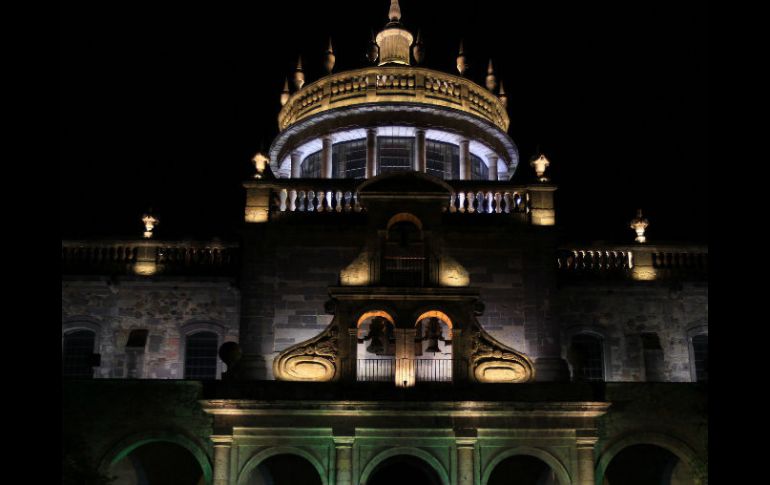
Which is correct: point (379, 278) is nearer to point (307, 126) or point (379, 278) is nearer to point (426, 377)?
point (426, 377)

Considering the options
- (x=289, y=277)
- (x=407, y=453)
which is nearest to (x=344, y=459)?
(x=407, y=453)

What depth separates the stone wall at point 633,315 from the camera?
3622 cm

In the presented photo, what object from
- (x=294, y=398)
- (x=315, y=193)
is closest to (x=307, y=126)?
(x=315, y=193)

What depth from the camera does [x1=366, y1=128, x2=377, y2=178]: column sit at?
38688mm

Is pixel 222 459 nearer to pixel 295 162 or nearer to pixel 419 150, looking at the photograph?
pixel 419 150

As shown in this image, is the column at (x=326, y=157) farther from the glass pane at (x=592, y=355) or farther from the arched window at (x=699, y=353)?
the arched window at (x=699, y=353)

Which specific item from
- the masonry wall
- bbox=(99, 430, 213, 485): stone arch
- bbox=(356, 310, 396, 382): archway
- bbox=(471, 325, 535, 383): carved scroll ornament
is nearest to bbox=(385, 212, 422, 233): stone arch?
the masonry wall

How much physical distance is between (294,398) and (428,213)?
712 cm

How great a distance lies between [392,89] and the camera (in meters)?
38.9

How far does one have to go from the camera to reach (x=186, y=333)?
36.2 m

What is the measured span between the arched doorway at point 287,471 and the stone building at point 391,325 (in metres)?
0.08

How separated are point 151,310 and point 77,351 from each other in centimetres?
317

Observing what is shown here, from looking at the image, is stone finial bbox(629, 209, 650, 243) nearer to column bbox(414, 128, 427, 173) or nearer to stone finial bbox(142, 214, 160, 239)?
column bbox(414, 128, 427, 173)

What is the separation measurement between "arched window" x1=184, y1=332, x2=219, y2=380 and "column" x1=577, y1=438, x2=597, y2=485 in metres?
14.2
